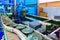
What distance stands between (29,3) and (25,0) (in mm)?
130

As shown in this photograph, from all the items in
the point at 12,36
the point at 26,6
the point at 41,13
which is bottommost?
the point at 41,13

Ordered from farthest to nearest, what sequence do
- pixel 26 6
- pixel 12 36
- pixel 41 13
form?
pixel 41 13 → pixel 26 6 → pixel 12 36

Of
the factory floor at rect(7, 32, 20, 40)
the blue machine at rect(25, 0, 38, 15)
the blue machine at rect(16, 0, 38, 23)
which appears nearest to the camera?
the factory floor at rect(7, 32, 20, 40)

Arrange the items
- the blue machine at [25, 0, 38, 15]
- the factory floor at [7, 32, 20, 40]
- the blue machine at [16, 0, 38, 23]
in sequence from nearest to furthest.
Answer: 1. the factory floor at [7, 32, 20, 40]
2. the blue machine at [16, 0, 38, 23]
3. the blue machine at [25, 0, 38, 15]

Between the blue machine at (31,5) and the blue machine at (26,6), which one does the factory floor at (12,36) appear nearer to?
the blue machine at (26,6)

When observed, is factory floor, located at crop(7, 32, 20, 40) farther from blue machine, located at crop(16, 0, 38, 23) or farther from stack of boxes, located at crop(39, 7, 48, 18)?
stack of boxes, located at crop(39, 7, 48, 18)

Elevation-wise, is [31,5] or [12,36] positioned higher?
[12,36]

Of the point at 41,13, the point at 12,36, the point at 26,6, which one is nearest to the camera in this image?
the point at 12,36

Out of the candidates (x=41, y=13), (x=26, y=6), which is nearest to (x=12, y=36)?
(x=26, y=6)

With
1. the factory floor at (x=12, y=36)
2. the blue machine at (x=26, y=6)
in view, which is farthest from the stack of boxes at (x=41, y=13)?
the factory floor at (x=12, y=36)

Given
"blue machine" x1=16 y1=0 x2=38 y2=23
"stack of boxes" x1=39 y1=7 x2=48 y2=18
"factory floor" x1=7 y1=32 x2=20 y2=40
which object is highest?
"factory floor" x1=7 y1=32 x2=20 y2=40

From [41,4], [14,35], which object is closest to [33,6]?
[41,4]

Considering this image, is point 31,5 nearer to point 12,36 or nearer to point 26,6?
point 26,6

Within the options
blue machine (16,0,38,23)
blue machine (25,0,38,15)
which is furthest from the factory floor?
blue machine (25,0,38,15)
